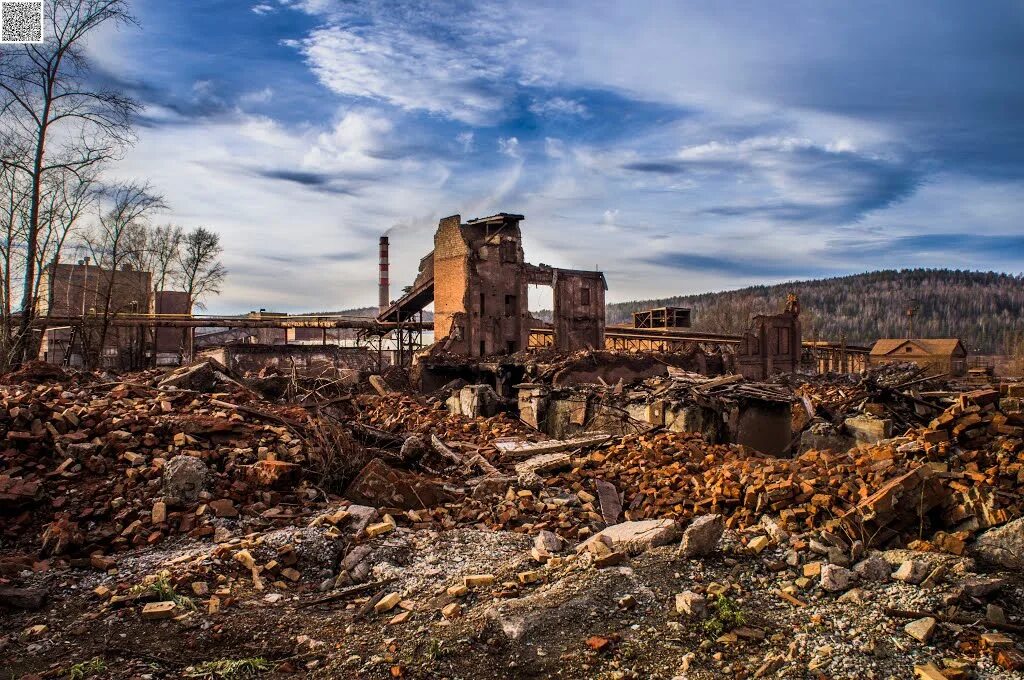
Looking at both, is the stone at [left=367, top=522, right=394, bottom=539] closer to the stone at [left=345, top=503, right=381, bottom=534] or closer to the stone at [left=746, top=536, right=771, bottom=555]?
the stone at [left=345, top=503, right=381, bottom=534]

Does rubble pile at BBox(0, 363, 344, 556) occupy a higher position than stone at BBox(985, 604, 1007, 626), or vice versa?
rubble pile at BBox(0, 363, 344, 556)

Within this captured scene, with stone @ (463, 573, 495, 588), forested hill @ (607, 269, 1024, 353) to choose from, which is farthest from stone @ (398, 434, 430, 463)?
forested hill @ (607, 269, 1024, 353)

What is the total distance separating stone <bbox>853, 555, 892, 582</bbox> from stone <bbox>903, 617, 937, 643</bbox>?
0.65 m

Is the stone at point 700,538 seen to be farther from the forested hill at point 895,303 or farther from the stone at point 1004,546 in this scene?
the forested hill at point 895,303

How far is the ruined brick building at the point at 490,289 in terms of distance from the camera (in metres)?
28.0

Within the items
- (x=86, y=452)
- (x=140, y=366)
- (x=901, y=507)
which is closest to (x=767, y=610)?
(x=901, y=507)

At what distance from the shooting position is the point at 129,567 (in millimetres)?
6180

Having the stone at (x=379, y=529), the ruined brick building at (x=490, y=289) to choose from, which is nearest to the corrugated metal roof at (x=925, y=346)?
the ruined brick building at (x=490, y=289)

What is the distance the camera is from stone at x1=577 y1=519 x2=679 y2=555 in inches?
243

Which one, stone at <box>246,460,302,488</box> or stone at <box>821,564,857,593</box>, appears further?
stone at <box>246,460,302,488</box>

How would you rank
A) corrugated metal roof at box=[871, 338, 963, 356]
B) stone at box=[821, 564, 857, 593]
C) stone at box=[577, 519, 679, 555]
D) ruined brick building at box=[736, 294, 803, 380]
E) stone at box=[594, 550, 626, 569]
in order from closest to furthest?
stone at box=[821, 564, 857, 593], stone at box=[594, 550, 626, 569], stone at box=[577, 519, 679, 555], ruined brick building at box=[736, 294, 803, 380], corrugated metal roof at box=[871, 338, 963, 356]

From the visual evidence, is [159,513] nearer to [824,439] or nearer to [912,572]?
[912,572]

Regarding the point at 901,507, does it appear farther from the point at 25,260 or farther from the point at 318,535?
the point at 25,260

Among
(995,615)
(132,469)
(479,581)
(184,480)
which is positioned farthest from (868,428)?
(132,469)
